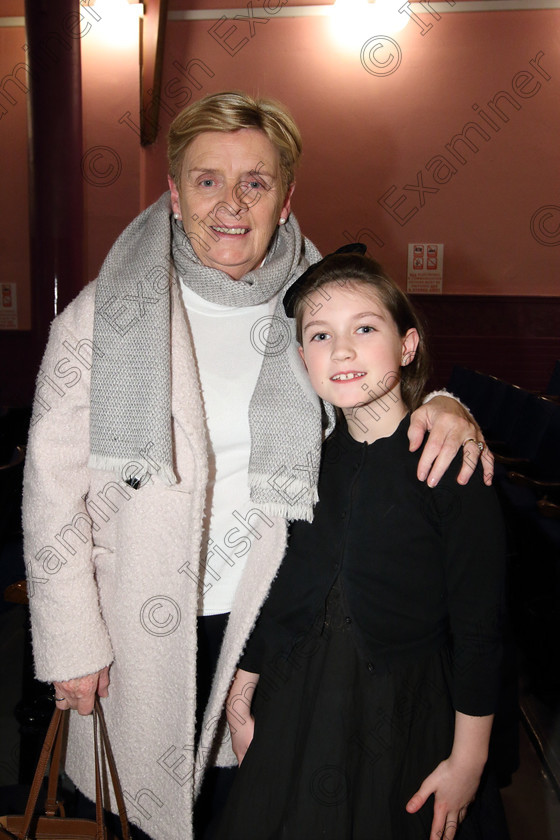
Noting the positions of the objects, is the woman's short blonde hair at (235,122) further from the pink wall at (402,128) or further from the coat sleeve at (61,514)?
the pink wall at (402,128)

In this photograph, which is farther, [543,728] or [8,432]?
[8,432]

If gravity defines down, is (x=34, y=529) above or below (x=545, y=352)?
below

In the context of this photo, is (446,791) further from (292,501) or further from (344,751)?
(292,501)

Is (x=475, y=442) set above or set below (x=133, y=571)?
above

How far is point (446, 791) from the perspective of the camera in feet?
2.97

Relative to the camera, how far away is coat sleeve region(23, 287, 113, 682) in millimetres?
1021

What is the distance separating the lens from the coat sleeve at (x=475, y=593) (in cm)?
91

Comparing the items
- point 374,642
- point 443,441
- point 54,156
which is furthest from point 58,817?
point 54,156

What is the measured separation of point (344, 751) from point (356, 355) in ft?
1.92

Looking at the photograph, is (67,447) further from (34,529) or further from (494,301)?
(494,301)

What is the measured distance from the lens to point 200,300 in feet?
3.83

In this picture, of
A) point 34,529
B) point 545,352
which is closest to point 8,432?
point 34,529

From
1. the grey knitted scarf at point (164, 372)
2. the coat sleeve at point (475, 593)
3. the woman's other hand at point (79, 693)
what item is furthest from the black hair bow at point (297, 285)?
the woman's other hand at point (79, 693)

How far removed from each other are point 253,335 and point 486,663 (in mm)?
671
